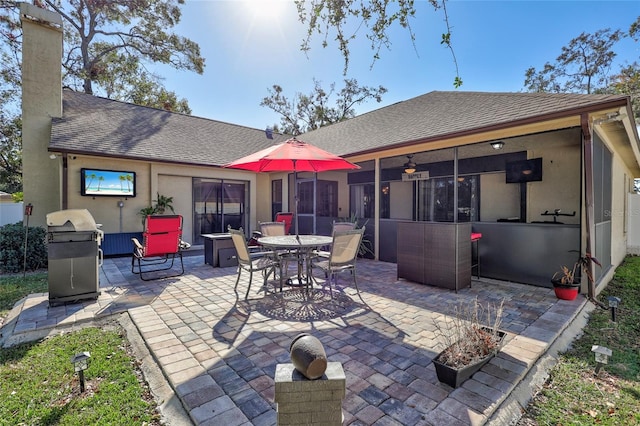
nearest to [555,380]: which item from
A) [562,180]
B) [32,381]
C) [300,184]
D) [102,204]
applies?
[32,381]

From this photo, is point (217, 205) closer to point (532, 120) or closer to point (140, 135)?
point (140, 135)

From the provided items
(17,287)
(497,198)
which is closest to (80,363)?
(17,287)

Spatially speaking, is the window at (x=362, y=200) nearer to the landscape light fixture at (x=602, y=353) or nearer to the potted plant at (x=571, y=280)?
the potted plant at (x=571, y=280)

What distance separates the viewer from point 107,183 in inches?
334

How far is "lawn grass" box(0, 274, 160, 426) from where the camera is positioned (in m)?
2.08

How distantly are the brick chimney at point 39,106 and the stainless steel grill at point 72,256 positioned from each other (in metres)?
5.73

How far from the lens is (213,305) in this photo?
170 inches

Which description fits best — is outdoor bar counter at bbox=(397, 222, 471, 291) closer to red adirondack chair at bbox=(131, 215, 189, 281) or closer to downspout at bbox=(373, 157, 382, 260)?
downspout at bbox=(373, 157, 382, 260)

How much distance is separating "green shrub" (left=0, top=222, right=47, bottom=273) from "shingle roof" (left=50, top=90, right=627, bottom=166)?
6.94ft

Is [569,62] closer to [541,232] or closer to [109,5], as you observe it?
[541,232]

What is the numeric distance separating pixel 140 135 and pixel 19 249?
4648 millimetres

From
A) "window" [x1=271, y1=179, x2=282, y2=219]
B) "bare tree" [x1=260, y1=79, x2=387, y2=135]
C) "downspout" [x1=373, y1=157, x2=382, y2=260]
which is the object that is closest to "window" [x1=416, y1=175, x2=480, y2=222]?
"downspout" [x1=373, y1=157, x2=382, y2=260]

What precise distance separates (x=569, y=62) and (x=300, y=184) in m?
20.8

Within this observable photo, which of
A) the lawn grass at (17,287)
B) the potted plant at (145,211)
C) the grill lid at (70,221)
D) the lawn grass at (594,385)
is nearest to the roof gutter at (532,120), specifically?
the lawn grass at (594,385)
